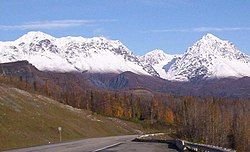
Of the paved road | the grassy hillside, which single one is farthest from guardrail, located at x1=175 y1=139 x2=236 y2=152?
the grassy hillside

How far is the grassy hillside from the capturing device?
78438 mm

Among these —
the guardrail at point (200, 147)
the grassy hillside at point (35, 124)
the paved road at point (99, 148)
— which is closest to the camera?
the guardrail at point (200, 147)

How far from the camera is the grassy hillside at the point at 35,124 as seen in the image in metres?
78.4

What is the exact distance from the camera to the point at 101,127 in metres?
146

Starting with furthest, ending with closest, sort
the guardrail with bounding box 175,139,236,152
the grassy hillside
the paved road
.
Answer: the grassy hillside → the paved road → the guardrail with bounding box 175,139,236,152

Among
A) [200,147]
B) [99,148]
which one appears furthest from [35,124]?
[200,147]

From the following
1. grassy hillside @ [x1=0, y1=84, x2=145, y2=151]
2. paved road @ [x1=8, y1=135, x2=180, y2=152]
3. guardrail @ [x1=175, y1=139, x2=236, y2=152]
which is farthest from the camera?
grassy hillside @ [x1=0, y1=84, x2=145, y2=151]

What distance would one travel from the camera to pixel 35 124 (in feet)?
311

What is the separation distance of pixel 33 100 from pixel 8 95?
14.2 m

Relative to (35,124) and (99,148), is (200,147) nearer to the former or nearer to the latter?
(99,148)

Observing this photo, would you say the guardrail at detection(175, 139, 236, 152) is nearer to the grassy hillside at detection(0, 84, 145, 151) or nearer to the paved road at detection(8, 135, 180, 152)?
the paved road at detection(8, 135, 180, 152)

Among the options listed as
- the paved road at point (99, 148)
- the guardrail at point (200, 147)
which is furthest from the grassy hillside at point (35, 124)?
the guardrail at point (200, 147)

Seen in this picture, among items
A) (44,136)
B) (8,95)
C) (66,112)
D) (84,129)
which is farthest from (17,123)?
(66,112)

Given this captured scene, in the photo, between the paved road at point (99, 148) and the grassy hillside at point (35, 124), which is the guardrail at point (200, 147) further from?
the grassy hillside at point (35, 124)
